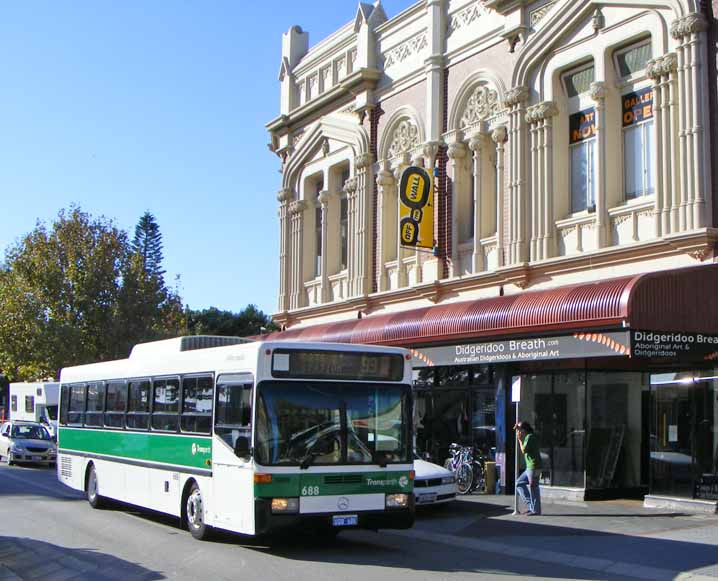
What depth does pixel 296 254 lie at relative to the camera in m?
29.9

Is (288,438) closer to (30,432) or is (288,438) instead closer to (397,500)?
(397,500)

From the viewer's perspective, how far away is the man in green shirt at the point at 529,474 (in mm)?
16062

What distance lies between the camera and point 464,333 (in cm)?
1936

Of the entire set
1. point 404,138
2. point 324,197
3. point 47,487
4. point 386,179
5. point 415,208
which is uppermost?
point 404,138

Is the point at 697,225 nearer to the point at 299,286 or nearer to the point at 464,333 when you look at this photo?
the point at 464,333

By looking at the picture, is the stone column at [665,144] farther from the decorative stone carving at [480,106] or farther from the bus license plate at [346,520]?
the bus license plate at [346,520]

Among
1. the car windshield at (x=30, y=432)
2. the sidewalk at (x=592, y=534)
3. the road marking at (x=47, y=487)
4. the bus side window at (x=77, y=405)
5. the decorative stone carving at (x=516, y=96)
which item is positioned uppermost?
the decorative stone carving at (x=516, y=96)

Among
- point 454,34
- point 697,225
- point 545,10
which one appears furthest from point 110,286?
point 697,225

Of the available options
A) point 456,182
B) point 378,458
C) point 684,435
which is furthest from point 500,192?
Result: point 378,458

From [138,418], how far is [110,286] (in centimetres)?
2770

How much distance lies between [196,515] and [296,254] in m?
17.0

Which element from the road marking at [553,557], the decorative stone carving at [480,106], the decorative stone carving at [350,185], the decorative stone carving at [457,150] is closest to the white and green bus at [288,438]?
the road marking at [553,557]

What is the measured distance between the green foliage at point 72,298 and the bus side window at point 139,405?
25895 millimetres

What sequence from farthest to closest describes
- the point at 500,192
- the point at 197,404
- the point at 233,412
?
the point at 500,192 → the point at 197,404 → the point at 233,412
